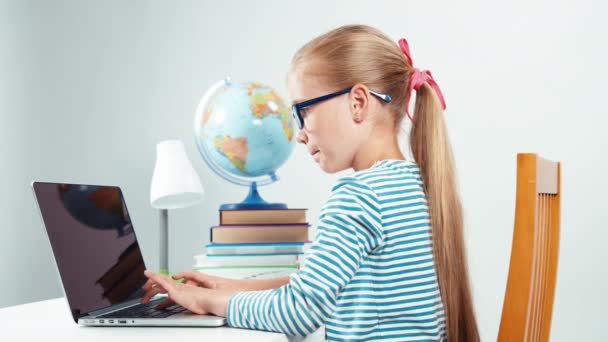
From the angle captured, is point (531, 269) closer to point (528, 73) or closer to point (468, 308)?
point (468, 308)

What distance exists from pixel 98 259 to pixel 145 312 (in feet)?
0.47

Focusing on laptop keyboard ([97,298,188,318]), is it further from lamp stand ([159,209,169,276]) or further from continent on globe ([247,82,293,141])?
lamp stand ([159,209,169,276])

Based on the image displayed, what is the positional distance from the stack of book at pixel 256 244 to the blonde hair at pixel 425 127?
16.9 inches

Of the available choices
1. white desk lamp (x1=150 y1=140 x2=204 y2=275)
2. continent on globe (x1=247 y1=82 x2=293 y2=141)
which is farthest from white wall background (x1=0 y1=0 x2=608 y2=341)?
continent on globe (x1=247 y1=82 x2=293 y2=141)

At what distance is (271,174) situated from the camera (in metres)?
1.62

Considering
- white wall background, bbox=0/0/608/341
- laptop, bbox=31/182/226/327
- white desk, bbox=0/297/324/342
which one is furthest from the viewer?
Answer: white wall background, bbox=0/0/608/341

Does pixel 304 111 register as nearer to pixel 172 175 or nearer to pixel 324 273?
pixel 324 273

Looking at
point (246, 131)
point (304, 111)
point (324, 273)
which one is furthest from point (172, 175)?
point (324, 273)

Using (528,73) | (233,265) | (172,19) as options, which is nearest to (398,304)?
(233,265)

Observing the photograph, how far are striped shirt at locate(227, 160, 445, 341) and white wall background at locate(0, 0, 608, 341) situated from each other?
3.91ft

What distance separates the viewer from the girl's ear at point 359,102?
1.02 meters

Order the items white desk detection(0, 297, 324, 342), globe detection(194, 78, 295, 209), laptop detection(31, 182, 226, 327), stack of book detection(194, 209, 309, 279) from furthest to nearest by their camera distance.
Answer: globe detection(194, 78, 295, 209) → stack of book detection(194, 209, 309, 279) → laptop detection(31, 182, 226, 327) → white desk detection(0, 297, 324, 342)

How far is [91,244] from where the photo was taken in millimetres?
1050

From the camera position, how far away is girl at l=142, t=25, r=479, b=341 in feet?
2.81
